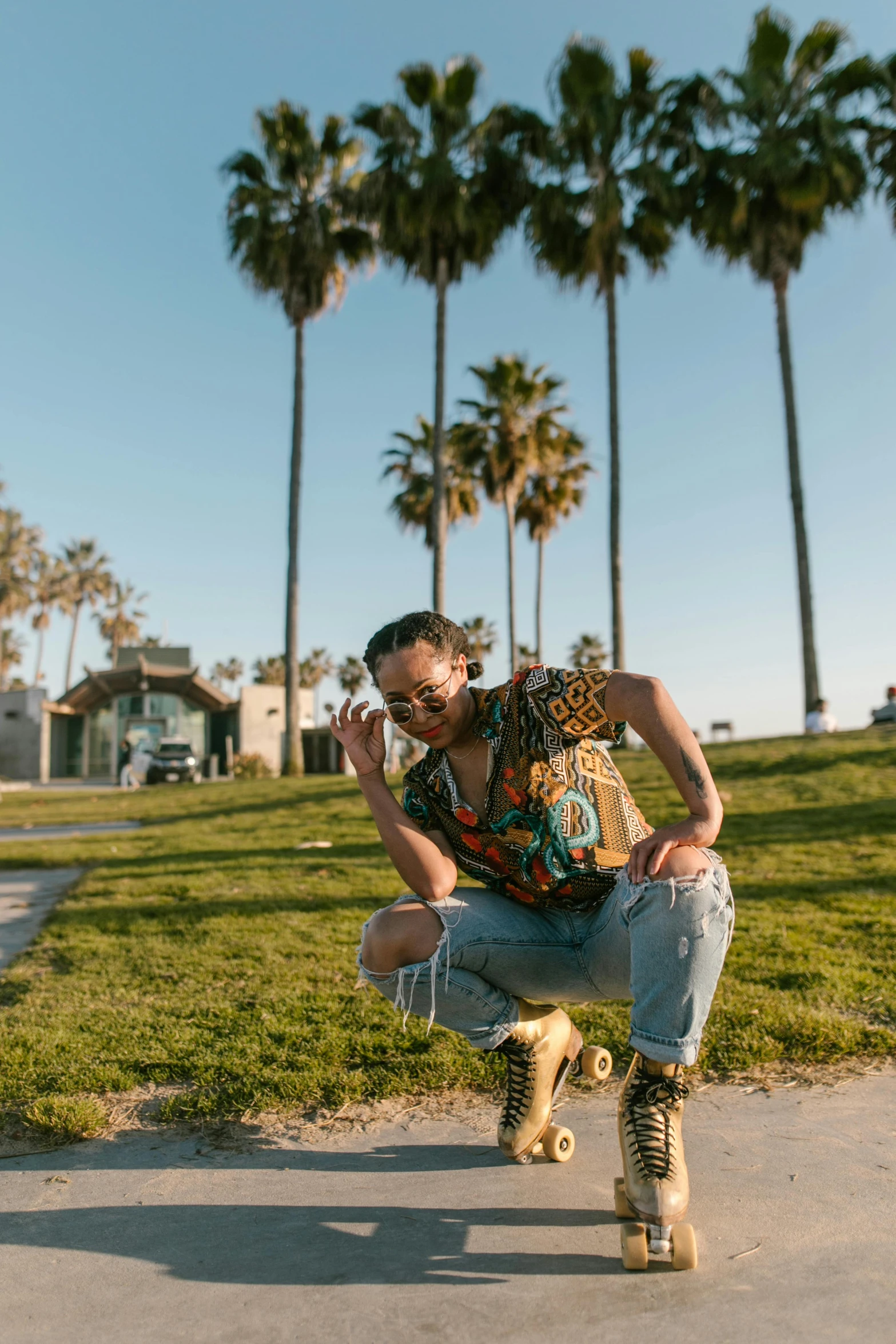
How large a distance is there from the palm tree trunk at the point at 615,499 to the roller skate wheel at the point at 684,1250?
64.9ft

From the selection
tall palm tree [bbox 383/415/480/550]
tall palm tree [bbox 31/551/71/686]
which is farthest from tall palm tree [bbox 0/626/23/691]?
tall palm tree [bbox 383/415/480/550]

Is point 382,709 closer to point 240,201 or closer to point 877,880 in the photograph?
point 877,880

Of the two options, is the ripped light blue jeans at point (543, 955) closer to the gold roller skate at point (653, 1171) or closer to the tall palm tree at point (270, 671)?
the gold roller skate at point (653, 1171)

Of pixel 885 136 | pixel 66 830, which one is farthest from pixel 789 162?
pixel 66 830

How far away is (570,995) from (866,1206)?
95 cm

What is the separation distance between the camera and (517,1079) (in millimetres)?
2717

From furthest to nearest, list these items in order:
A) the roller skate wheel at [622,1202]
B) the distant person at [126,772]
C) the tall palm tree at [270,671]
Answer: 1. the tall palm tree at [270,671]
2. the distant person at [126,772]
3. the roller skate wheel at [622,1202]

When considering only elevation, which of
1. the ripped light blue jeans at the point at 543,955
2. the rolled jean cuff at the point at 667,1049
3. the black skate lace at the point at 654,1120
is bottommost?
the black skate lace at the point at 654,1120

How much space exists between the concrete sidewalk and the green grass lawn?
382 millimetres

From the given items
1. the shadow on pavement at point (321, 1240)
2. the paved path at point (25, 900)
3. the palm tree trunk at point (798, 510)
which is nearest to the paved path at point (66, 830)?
the paved path at point (25, 900)

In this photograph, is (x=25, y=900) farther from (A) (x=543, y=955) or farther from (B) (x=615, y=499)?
(B) (x=615, y=499)

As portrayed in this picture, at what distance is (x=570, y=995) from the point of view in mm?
2936

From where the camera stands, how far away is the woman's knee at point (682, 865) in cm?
233

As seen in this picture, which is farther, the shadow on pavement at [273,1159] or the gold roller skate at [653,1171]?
the shadow on pavement at [273,1159]
